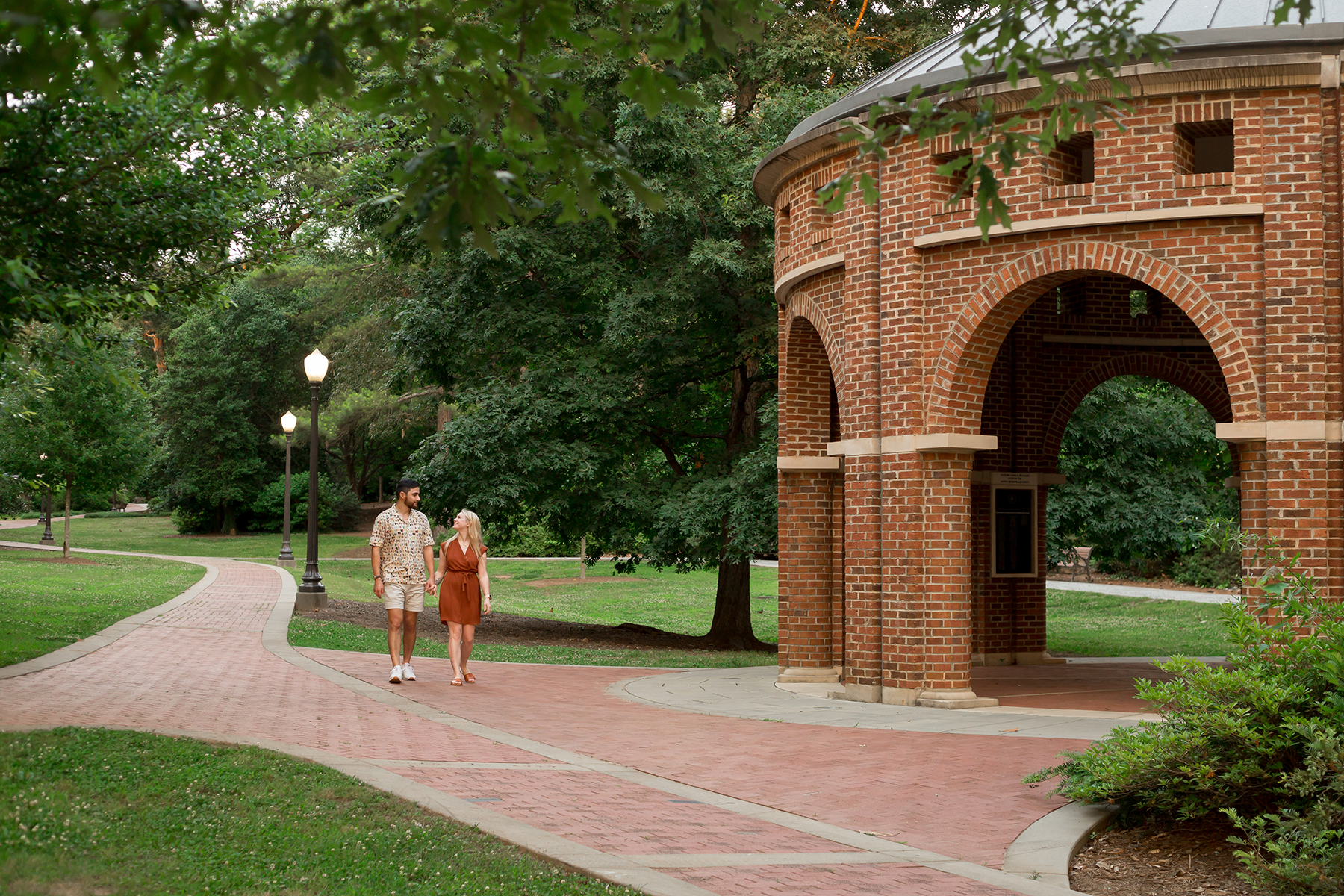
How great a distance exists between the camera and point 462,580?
1227 centimetres

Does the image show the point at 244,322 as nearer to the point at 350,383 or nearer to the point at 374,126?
the point at 350,383

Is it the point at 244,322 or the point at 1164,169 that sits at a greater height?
the point at 244,322

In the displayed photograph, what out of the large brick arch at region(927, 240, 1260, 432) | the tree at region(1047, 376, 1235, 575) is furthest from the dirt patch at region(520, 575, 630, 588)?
the large brick arch at region(927, 240, 1260, 432)

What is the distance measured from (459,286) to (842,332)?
31.9ft

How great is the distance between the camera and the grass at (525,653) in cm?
1595

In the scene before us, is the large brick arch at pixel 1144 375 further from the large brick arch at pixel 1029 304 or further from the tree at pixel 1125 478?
the large brick arch at pixel 1029 304

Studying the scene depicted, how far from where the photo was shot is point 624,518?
20.2m

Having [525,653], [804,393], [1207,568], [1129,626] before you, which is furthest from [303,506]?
[804,393]

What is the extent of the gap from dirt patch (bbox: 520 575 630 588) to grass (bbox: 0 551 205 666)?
421 inches

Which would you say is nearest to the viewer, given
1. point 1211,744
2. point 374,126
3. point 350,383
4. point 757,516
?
point 1211,744

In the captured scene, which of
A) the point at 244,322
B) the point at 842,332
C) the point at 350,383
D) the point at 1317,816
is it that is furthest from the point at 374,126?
the point at 244,322

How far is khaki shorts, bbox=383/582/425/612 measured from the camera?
12.0 m

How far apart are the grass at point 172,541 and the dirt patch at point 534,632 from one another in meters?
17.6

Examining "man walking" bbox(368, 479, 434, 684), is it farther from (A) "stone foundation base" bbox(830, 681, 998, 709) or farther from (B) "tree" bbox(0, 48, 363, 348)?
(A) "stone foundation base" bbox(830, 681, 998, 709)
